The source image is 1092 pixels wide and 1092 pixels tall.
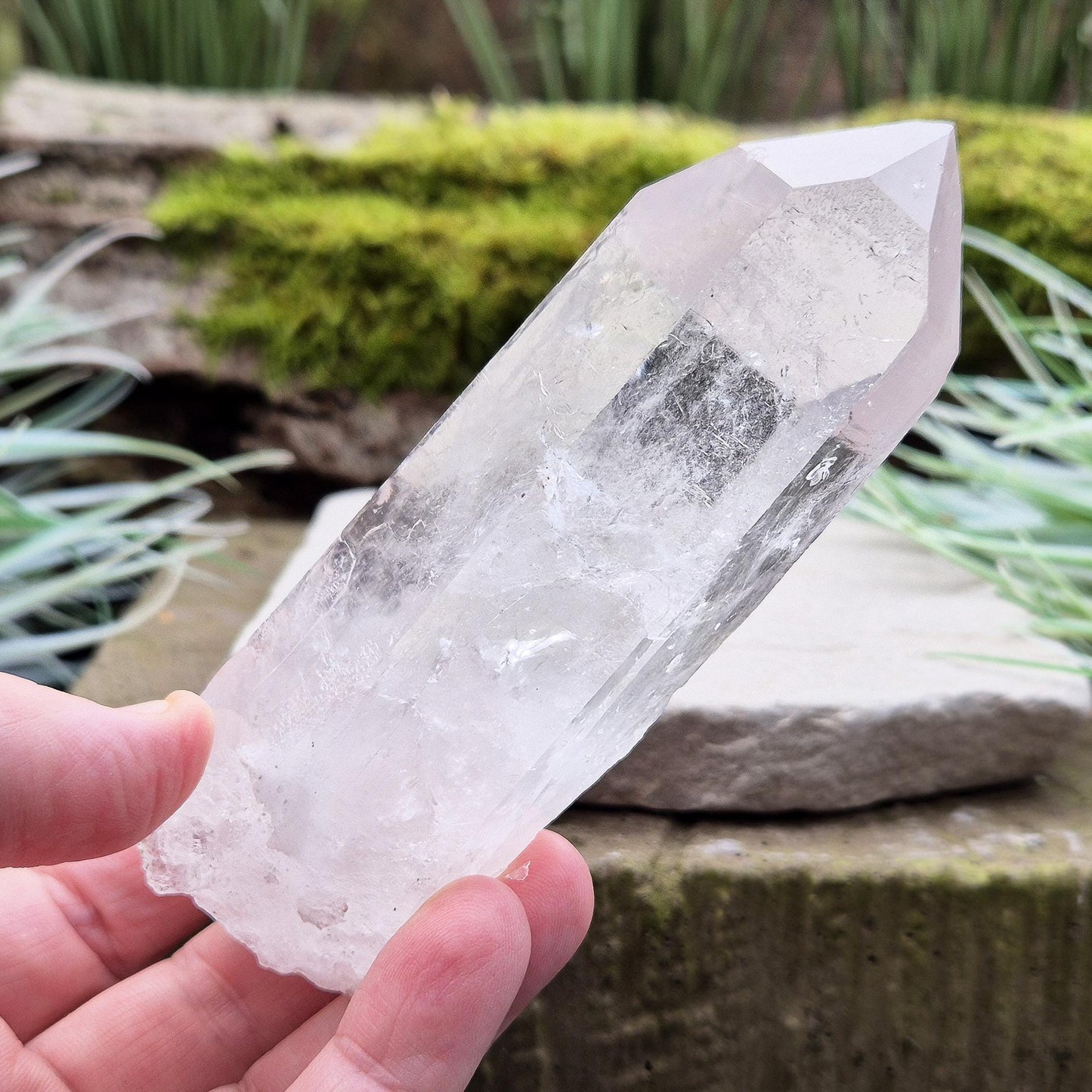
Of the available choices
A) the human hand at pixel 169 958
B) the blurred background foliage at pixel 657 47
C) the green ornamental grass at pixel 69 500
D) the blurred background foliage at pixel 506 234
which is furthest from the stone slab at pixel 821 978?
the blurred background foliage at pixel 657 47

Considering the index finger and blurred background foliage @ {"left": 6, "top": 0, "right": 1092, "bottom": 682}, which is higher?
the index finger

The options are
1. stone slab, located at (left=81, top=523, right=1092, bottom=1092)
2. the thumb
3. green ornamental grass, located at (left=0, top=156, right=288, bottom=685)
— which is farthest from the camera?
green ornamental grass, located at (left=0, top=156, right=288, bottom=685)

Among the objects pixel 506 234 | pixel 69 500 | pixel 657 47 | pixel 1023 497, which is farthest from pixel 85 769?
pixel 657 47

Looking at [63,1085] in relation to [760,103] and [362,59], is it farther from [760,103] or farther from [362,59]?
[362,59]

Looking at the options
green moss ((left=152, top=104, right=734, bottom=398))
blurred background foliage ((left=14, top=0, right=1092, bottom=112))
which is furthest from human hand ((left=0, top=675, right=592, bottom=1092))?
blurred background foliage ((left=14, top=0, right=1092, bottom=112))

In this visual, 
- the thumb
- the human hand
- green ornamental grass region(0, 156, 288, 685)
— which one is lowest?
green ornamental grass region(0, 156, 288, 685)

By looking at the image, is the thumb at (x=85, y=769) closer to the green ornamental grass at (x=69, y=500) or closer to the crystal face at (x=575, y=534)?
the crystal face at (x=575, y=534)

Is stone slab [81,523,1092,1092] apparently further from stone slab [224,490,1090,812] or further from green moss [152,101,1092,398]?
green moss [152,101,1092,398]
